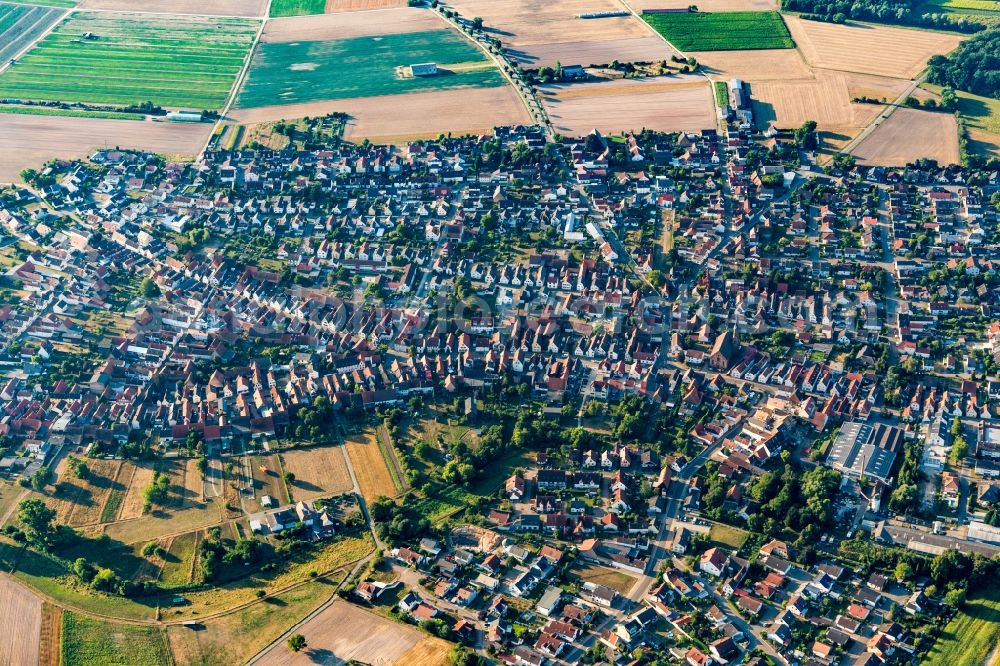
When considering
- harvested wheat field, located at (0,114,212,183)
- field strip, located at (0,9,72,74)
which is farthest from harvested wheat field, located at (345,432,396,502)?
field strip, located at (0,9,72,74)

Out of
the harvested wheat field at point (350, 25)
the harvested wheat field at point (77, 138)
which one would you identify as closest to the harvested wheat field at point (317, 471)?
the harvested wheat field at point (77, 138)

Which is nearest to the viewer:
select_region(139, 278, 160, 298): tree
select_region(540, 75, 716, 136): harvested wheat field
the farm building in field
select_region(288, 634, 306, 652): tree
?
select_region(288, 634, 306, 652): tree

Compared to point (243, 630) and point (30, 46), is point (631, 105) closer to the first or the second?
point (243, 630)

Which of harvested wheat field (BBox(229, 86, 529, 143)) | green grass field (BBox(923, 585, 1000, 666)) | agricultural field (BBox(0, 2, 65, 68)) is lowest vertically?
green grass field (BBox(923, 585, 1000, 666))

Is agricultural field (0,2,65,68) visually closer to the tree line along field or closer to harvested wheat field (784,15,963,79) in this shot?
the tree line along field

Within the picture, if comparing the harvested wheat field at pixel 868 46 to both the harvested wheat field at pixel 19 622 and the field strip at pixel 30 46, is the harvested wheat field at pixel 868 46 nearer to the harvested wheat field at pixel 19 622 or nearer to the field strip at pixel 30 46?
the field strip at pixel 30 46

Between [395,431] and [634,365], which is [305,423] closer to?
[395,431]
